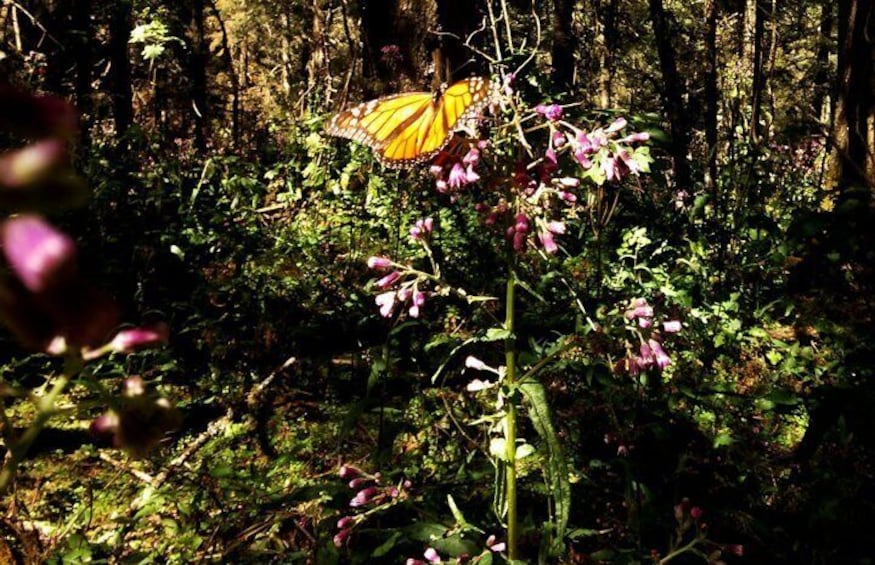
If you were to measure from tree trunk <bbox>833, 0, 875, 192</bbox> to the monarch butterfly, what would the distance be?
3.38 m

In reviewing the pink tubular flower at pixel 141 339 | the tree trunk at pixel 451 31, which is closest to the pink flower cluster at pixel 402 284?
the pink tubular flower at pixel 141 339

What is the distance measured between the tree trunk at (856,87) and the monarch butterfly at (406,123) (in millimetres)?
3380

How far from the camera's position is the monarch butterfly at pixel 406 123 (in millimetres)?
2490

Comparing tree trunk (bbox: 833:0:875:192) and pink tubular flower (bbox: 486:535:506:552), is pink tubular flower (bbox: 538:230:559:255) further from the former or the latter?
tree trunk (bbox: 833:0:875:192)

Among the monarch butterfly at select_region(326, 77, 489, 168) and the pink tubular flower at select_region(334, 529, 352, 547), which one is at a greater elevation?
the monarch butterfly at select_region(326, 77, 489, 168)

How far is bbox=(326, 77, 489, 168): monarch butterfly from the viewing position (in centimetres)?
249

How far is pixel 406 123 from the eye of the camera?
302 cm

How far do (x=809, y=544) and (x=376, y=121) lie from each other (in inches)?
103

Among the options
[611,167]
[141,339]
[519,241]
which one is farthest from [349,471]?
[141,339]

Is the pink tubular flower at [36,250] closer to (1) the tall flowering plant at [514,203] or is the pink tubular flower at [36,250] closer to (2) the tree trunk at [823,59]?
(1) the tall flowering plant at [514,203]

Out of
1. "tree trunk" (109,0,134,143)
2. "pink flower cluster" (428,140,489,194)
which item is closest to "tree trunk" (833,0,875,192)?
"pink flower cluster" (428,140,489,194)

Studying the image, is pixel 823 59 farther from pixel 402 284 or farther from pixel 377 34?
pixel 402 284

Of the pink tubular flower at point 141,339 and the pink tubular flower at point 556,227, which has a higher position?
the pink tubular flower at point 141,339

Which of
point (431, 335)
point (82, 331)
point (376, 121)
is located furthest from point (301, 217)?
point (82, 331)
